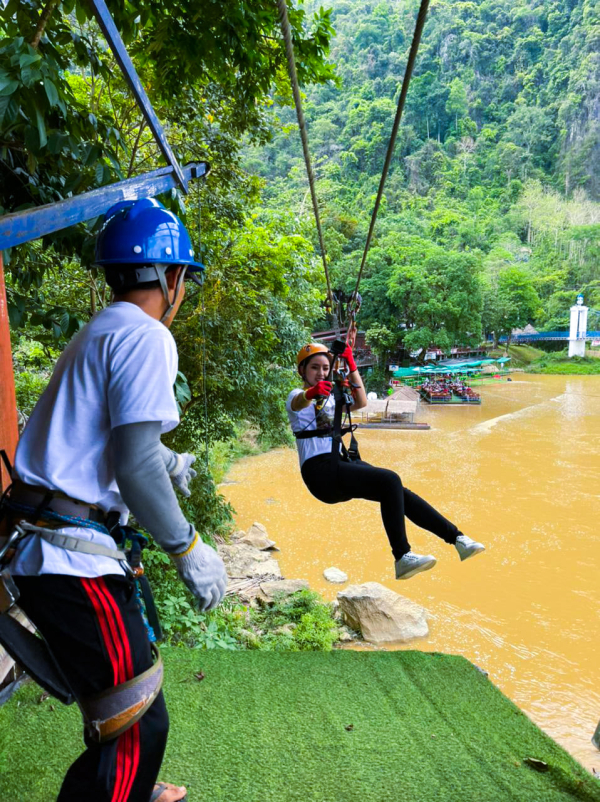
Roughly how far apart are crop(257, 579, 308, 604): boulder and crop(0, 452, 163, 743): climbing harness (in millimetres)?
6616

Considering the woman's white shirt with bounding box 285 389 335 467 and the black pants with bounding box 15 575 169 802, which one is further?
the woman's white shirt with bounding box 285 389 335 467

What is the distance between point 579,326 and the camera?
3438cm

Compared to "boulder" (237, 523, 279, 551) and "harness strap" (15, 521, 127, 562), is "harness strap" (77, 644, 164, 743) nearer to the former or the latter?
"harness strap" (15, 521, 127, 562)

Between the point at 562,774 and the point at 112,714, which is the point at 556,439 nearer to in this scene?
the point at 562,774

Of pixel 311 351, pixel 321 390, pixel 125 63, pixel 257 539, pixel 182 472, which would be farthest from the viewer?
pixel 257 539

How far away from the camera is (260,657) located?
3199 mm

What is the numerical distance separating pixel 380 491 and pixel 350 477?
0.51ft

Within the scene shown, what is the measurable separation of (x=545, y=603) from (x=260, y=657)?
6.68 meters

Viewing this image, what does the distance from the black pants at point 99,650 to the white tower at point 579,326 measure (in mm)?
37732

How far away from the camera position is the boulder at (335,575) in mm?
8737

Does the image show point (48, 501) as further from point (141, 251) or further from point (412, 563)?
point (412, 563)

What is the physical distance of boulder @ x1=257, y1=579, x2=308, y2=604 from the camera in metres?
7.53

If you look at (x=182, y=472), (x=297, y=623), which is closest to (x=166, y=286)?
(x=182, y=472)

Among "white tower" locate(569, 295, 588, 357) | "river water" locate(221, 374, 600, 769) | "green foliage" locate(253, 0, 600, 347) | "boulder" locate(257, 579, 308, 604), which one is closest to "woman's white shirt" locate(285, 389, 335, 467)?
"river water" locate(221, 374, 600, 769)
